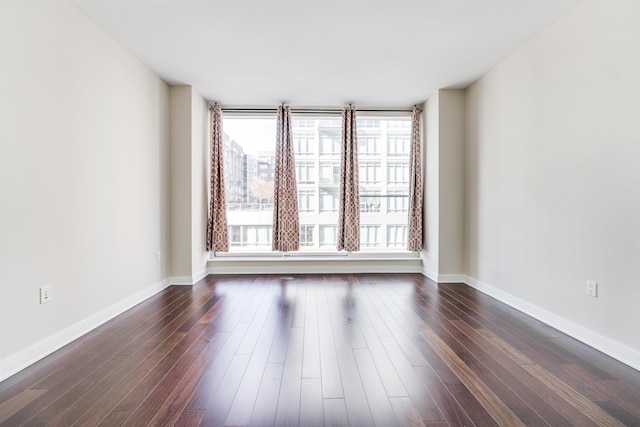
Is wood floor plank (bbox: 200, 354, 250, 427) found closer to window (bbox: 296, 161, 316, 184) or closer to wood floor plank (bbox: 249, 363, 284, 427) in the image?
wood floor plank (bbox: 249, 363, 284, 427)

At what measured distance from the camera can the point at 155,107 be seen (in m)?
→ 3.74

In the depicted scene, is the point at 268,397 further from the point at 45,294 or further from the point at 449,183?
the point at 449,183

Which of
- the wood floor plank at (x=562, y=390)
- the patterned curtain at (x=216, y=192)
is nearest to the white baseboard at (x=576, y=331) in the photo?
the wood floor plank at (x=562, y=390)

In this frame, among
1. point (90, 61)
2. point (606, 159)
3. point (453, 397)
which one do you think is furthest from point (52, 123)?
point (606, 159)

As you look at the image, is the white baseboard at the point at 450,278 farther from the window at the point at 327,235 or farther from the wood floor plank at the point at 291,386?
the wood floor plank at the point at 291,386

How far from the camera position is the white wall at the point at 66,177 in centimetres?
192

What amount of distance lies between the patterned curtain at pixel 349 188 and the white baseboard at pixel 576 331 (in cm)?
193

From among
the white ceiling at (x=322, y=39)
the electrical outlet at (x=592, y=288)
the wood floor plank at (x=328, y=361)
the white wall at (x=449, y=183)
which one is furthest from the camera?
the white wall at (x=449, y=183)

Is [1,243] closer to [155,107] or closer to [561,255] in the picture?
[155,107]

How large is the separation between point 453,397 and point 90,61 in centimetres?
362

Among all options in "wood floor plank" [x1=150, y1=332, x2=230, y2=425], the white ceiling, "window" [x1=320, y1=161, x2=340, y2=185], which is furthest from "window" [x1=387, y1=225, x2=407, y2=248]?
"wood floor plank" [x1=150, y1=332, x2=230, y2=425]

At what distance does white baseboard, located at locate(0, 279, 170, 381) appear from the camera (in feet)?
6.16

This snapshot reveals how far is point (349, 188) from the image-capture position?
470 cm

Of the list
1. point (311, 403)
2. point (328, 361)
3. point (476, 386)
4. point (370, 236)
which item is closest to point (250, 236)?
point (370, 236)
